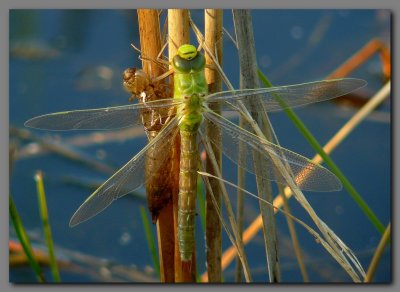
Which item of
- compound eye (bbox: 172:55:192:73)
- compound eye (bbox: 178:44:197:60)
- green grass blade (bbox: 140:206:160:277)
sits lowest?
green grass blade (bbox: 140:206:160:277)

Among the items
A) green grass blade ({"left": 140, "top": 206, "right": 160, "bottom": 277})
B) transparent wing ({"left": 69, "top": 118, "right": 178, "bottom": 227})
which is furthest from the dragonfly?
green grass blade ({"left": 140, "top": 206, "right": 160, "bottom": 277})

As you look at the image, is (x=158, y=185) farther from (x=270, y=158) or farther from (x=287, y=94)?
(x=287, y=94)

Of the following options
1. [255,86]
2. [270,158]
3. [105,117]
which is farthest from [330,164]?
[105,117]

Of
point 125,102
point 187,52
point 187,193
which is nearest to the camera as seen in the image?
point 187,52

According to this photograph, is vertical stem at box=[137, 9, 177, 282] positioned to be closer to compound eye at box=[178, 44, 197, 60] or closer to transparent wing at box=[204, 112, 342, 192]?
compound eye at box=[178, 44, 197, 60]

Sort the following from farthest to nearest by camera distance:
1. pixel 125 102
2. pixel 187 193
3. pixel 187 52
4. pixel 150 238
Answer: pixel 125 102, pixel 150 238, pixel 187 193, pixel 187 52

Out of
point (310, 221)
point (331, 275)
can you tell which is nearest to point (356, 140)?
point (310, 221)
